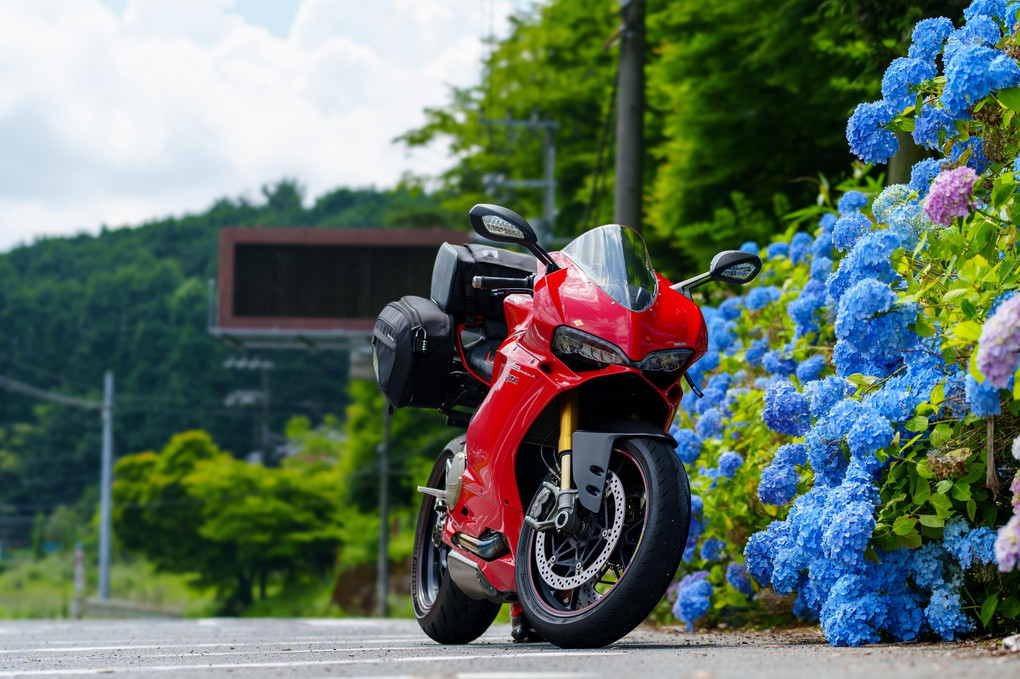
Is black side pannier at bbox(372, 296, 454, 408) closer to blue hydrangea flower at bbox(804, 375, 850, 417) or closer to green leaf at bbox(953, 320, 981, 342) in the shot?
blue hydrangea flower at bbox(804, 375, 850, 417)

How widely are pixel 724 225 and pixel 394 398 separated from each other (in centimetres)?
831

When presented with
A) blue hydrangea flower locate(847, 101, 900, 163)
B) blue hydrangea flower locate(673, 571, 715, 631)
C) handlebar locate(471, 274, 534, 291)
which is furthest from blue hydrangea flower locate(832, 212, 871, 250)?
blue hydrangea flower locate(673, 571, 715, 631)

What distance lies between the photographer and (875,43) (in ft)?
25.6

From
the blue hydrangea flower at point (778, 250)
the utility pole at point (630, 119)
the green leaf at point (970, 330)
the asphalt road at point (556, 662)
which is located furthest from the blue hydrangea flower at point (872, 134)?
the utility pole at point (630, 119)

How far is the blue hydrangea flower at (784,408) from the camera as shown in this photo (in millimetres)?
4617

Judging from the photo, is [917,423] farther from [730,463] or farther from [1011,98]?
[730,463]

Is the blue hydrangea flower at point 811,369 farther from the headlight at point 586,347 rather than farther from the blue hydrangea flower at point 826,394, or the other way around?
the headlight at point 586,347

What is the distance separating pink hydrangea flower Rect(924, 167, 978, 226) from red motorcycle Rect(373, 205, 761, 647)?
772 mm

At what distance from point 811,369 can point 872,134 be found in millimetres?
1242

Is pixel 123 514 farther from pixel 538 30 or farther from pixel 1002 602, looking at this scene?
pixel 1002 602

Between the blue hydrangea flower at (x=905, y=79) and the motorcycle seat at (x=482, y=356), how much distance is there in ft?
5.98

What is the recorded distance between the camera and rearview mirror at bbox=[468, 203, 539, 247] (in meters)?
4.09

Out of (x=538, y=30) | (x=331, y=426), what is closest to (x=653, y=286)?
(x=538, y=30)

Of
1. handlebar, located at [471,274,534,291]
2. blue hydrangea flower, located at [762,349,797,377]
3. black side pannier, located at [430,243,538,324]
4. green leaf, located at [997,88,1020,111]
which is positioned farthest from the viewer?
blue hydrangea flower, located at [762,349,797,377]
